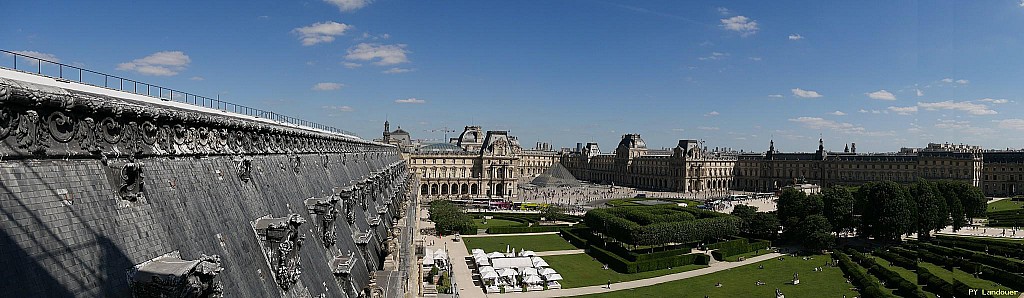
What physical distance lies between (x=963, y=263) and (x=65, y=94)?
2597 inches

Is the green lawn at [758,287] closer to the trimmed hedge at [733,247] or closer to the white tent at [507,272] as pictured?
the trimmed hedge at [733,247]

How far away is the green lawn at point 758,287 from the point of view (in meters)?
44.0

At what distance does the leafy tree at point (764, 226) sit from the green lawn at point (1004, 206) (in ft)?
190

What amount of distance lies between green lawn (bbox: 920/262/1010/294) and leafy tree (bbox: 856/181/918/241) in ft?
28.2

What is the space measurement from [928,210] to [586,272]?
43.9 metres

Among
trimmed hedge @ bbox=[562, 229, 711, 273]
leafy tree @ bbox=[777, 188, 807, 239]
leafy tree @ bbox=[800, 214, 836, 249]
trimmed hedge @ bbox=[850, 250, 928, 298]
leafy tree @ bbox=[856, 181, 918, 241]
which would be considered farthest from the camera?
leafy tree @ bbox=[777, 188, 807, 239]

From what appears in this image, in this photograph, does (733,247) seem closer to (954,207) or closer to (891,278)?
(891,278)

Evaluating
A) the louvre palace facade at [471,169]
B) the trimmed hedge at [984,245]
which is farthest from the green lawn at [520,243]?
the louvre palace facade at [471,169]

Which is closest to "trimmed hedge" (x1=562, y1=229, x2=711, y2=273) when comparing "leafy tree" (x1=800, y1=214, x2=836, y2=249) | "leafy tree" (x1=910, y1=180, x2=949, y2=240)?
"leafy tree" (x1=800, y1=214, x2=836, y2=249)

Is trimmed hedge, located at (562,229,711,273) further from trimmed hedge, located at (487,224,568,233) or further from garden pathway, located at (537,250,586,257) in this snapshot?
trimmed hedge, located at (487,224,568,233)

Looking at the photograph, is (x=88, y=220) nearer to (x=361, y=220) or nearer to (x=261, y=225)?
(x=261, y=225)

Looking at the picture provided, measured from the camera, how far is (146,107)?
698 cm

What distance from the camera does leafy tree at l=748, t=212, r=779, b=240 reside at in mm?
66375

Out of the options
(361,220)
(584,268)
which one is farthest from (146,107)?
(584,268)
